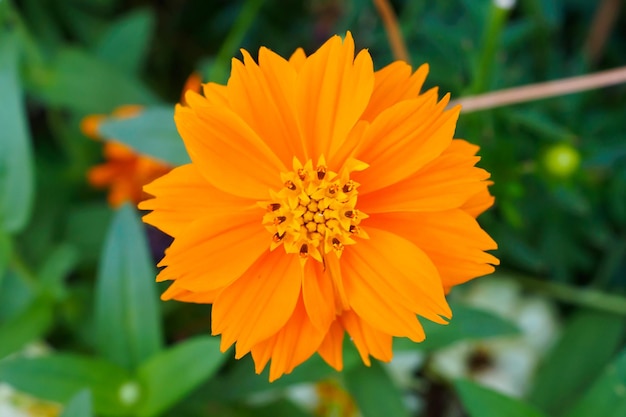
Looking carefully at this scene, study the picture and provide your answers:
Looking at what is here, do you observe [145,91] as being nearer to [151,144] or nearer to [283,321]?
[151,144]

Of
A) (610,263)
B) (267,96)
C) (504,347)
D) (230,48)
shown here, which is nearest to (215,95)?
(267,96)

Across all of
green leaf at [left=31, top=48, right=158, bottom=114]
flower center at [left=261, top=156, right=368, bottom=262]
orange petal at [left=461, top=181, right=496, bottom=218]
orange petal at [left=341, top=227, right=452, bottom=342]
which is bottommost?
orange petal at [left=341, top=227, right=452, bottom=342]

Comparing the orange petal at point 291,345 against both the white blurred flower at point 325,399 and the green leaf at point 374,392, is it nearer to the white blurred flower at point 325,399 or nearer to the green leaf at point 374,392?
the green leaf at point 374,392

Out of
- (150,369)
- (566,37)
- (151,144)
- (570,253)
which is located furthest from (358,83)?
(566,37)

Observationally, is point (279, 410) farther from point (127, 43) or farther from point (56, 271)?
point (127, 43)

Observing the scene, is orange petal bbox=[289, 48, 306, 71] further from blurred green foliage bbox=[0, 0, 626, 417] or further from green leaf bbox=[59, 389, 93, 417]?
green leaf bbox=[59, 389, 93, 417]

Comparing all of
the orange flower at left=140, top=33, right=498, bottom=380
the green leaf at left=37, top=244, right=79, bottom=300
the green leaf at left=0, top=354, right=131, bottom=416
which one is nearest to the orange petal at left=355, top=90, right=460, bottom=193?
the orange flower at left=140, top=33, right=498, bottom=380
